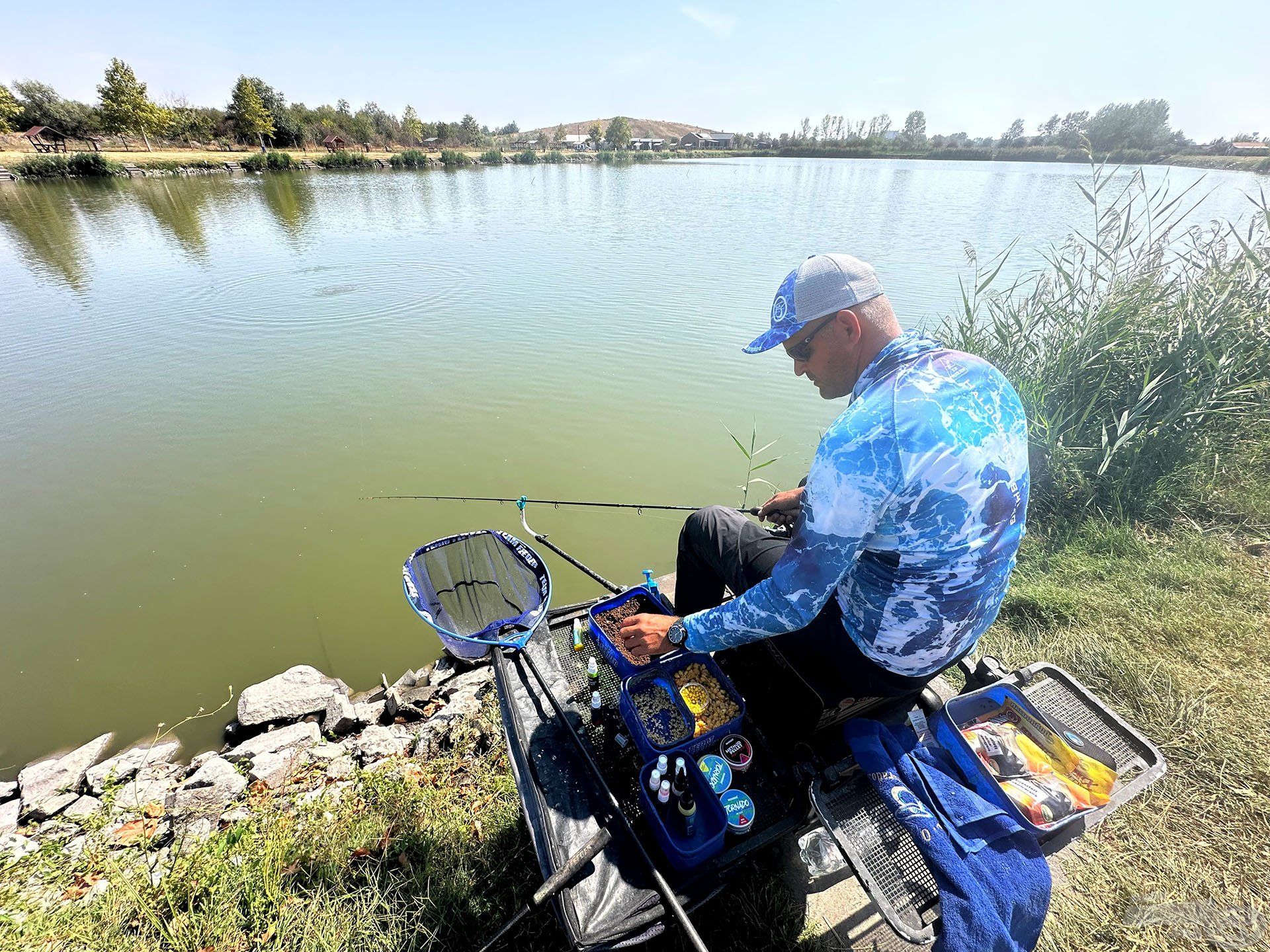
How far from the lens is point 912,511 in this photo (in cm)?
142

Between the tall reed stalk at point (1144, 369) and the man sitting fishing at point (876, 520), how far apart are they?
2.94 metres

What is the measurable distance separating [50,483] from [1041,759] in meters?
8.09

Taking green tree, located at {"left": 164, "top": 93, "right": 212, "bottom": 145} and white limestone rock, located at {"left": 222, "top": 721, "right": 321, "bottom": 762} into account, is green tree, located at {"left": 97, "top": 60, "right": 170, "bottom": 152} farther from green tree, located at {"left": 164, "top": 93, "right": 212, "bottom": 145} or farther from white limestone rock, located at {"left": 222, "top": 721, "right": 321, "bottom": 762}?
white limestone rock, located at {"left": 222, "top": 721, "right": 321, "bottom": 762}

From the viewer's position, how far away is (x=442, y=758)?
276 centimetres

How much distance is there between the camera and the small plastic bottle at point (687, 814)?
1700 millimetres

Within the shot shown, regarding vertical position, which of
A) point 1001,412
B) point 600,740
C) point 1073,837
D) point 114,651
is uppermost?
point 1001,412

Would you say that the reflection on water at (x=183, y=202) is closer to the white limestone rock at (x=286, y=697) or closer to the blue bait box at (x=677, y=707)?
the white limestone rock at (x=286, y=697)

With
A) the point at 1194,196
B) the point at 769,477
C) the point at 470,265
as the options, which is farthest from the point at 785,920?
the point at 1194,196

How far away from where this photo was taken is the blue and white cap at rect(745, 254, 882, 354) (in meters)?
1.65

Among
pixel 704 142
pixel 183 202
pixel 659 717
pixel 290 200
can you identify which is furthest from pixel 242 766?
pixel 704 142

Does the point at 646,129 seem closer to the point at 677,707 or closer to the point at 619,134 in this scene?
the point at 619,134

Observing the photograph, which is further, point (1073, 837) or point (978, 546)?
point (1073, 837)

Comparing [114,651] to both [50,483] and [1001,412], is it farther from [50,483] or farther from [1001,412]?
[1001,412]

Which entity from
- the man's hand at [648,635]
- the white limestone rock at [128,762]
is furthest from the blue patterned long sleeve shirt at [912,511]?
the white limestone rock at [128,762]
